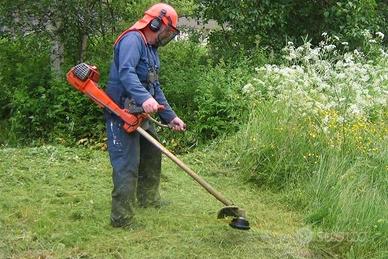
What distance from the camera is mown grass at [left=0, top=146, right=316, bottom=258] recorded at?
4605 millimetres

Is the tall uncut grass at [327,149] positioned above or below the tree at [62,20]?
below

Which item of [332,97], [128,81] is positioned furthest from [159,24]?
[332,97]

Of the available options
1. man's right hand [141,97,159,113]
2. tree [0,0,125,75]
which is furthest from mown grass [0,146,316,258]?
tree [0,0,125,75]

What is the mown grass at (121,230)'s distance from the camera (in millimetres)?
4605

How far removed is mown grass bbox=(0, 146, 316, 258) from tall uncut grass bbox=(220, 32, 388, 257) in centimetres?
25

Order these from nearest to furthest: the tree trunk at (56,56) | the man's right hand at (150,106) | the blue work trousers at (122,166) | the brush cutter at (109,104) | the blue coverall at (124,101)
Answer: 1. the man's right hand at (150,106)
2. the blue coverall at (124,101)
3. the brush cutter at (109,104)
4. the blue work trousers at (122,166)
5. the tree trunk at (56,56)

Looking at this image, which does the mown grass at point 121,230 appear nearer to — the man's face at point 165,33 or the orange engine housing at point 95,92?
the orange engine housing at point 95,92

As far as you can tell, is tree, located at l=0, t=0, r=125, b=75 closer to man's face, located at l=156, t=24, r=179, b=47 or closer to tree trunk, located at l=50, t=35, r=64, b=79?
tree trunk, located at l=50, t=35, r=64, b=79

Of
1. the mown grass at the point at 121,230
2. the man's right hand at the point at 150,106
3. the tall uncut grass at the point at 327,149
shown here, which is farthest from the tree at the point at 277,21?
the man's right hand at the point at 150,106

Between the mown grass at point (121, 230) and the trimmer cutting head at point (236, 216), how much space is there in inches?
6.8

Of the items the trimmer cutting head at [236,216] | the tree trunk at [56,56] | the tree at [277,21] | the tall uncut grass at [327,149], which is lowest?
the trimmer cutting head at [236,216]

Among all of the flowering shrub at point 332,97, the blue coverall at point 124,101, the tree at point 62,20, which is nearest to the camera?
the blue coverall at point 124,101

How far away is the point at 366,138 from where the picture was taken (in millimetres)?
6117

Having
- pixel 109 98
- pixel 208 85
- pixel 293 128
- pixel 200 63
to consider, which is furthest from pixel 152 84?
pixel 200 63
